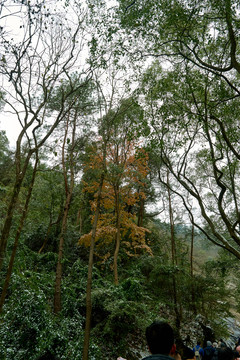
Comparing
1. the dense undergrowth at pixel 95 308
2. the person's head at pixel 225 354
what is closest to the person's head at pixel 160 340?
the person's head at pixel 225 354

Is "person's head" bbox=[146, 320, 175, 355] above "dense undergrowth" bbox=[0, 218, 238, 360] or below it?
above

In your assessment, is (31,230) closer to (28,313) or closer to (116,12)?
(28,313)

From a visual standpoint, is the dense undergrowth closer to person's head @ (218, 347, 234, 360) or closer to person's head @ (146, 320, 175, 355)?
person's head @ (218, 347, 234, 360)

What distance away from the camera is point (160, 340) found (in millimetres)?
1699

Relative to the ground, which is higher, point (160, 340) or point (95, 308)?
point (160, 340)

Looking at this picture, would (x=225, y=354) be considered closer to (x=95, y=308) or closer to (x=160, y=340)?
(x=160, y=340)

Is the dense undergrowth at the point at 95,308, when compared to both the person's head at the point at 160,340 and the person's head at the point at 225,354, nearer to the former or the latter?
the person's head at the point at 225,354

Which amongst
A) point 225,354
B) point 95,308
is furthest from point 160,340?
point 95,308

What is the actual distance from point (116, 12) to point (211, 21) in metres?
2.89

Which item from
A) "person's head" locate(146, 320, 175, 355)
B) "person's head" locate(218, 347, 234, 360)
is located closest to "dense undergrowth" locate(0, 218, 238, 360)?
"person's head" locate(218, 347, 234, 360)

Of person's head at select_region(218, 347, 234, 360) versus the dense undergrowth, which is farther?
the dense undergrowth

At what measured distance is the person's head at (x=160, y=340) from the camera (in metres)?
1.69

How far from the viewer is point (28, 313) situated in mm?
6793

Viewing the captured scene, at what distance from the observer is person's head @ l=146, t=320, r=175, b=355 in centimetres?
169
